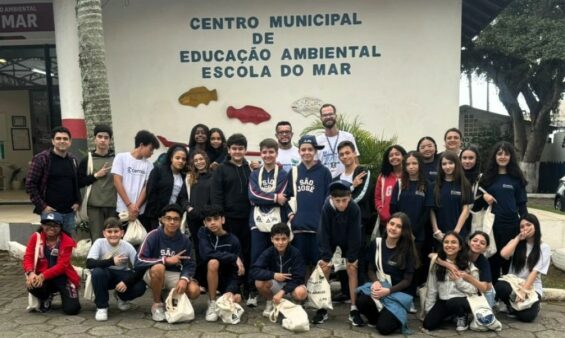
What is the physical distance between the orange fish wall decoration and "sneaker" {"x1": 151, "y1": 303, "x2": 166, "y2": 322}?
4510mm

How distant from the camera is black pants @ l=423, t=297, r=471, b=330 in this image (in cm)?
403

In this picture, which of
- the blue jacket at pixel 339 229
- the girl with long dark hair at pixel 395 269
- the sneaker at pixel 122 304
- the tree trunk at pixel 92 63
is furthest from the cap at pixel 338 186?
the tree trunk at pixel 92 63

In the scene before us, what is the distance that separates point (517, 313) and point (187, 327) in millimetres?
2905

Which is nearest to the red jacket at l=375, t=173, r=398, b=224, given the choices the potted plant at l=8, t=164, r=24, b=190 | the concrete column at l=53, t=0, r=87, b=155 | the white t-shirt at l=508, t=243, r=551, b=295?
the white t-shirt at l=508, t=243, r=551, b=295

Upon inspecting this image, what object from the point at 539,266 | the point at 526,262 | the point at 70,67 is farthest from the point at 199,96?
the point at 539,266

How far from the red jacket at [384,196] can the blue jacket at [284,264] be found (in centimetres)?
92

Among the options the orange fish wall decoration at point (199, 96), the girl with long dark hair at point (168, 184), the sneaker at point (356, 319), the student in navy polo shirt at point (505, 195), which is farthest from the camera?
the orange fish wall decoration at point (199, 96)

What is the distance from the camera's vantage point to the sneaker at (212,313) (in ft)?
14.0

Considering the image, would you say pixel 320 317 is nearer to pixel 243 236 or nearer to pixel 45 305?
pixel 243 236

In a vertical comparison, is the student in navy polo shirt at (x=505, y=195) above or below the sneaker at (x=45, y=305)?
above

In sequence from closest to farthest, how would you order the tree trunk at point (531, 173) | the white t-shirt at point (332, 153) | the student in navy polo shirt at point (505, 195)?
the student in navy polo shirt at point (505, 195) < the white t-shirt at point (332, 153) < the tree trunk at point (531, 173)

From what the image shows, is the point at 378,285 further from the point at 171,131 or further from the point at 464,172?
the point at 171,131

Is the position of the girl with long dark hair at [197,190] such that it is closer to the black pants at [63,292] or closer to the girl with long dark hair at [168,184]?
the girl with long dark hair at [168,184]

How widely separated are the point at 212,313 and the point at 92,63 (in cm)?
355
